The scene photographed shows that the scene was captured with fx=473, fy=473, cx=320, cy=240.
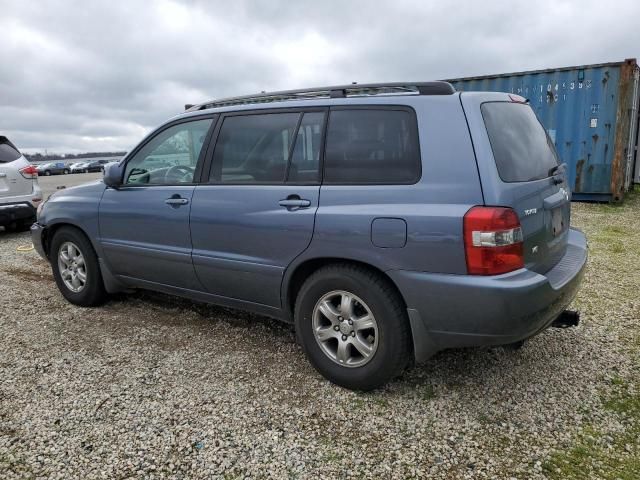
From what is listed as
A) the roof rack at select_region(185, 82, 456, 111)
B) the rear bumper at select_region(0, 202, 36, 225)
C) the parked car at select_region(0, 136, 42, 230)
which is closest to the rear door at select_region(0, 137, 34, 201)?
the parked car at select_region(0, 136, 42, 230)

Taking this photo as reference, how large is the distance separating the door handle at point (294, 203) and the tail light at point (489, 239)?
97cm

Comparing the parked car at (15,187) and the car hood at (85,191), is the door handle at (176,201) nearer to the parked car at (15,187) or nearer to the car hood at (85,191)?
the car hood at (85,191)

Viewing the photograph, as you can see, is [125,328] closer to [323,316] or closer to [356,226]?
[323,316]

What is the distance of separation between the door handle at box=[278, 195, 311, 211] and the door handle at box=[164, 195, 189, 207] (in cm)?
89

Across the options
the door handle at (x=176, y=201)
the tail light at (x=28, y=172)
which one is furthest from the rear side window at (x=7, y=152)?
the door handle at (x=176, y=201)

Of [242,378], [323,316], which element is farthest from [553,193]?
[242,378]

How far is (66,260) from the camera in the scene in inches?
173

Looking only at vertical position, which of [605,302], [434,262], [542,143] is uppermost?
Answer: [542,143]

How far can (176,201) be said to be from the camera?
3.50 metres

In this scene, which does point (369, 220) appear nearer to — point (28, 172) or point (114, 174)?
point (114, 174)

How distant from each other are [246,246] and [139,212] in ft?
3.76

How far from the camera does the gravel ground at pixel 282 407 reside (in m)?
2.28

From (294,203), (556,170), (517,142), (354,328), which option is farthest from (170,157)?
(556,170)

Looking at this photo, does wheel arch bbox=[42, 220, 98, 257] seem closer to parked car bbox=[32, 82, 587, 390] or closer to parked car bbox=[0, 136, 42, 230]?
parked car bbox=[32, 82, 587, 390]
